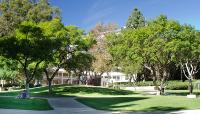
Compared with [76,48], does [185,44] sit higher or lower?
lower

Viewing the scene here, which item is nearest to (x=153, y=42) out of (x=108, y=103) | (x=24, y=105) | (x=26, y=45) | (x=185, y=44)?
(x=185, y=44)

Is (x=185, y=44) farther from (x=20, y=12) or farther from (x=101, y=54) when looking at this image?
(x=101, y=54)

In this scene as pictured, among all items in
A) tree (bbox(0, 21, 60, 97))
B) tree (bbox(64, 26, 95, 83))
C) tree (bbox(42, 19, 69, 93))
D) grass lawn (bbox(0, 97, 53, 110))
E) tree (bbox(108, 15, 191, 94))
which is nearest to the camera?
grass lawn (bbox(0, 97, 53, 110))

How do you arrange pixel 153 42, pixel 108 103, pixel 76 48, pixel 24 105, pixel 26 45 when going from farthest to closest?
pixel 76 48 < pixel 153 42 < pixel 26 45 < pixel 108 103 < pixel 24 105

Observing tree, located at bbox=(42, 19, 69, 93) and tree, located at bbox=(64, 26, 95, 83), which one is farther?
tree, located at bbox=(64, 26, 95, 83)

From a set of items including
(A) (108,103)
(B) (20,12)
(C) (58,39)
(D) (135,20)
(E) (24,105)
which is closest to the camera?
(E) (24,105)

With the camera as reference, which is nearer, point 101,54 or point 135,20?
point 101,54

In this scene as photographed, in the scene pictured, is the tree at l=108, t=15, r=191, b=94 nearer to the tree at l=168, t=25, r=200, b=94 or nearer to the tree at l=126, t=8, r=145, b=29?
the tree at l=168, t=25, r=200, b=94

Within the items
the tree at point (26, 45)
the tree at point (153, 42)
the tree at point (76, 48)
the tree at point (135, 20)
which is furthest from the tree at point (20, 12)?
the tree at point (135, 20)

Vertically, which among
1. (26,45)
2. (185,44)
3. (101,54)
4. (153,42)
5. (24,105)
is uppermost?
(101,54)

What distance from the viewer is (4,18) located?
212 feet

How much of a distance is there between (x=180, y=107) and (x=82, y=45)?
25.1m

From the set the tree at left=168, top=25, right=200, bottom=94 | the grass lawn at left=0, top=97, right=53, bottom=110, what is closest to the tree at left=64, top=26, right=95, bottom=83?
the tree at left=168, top=25, right=200, bottom=94

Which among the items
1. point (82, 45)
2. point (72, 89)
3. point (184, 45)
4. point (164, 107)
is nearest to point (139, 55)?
point (184, 45)
